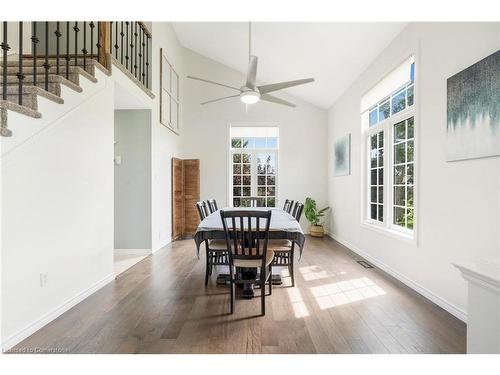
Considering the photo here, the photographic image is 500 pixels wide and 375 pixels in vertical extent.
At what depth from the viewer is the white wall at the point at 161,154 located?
4.55m

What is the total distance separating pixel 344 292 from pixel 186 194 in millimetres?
4254

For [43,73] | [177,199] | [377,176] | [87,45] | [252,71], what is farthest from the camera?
[177,199]

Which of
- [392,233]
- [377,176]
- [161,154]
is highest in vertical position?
[161,154]

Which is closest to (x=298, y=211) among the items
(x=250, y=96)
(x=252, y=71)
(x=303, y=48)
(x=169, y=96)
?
(x=250, y=96)

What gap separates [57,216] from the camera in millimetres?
2256

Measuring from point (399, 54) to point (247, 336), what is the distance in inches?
137

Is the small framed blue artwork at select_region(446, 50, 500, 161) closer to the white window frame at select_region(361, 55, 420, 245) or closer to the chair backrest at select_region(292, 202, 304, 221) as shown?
the white window frame at select_region(361, 55, 420, 245)

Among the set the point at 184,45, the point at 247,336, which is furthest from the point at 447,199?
the point at 184,45

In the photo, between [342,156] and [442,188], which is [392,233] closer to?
[442,188]

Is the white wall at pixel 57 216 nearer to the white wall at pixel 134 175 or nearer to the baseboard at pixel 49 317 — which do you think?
the baseboard at pixel 49 317

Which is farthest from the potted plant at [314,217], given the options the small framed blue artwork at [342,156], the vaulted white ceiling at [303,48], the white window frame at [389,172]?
the vaulted white ceiling at [303,48]

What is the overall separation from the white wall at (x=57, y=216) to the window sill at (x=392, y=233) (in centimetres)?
348
